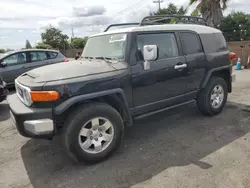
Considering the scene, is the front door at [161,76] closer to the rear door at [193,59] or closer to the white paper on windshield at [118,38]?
the rear door at [193,59]

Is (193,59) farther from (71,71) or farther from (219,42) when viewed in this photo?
(71,71)

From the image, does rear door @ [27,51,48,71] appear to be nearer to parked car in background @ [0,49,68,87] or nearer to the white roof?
parked car in background @ [0,49,68,87]

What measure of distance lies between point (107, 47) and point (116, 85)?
94 cm

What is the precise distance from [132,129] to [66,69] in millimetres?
1806

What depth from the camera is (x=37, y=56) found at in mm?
8852

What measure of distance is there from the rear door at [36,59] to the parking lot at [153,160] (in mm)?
4306

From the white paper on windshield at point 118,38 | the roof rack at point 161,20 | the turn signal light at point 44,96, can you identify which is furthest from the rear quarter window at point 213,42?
the turn signal light at point 44,96

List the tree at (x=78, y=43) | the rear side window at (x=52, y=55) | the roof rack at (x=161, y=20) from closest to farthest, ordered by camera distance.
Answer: the roof rack at (x=161, y=20) < the rear side window at (x=52, y=55) < the tree at (x=78, y=43)

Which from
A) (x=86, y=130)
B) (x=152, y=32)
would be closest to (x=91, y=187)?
(x=86, y=130)

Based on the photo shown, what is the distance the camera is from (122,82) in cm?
349

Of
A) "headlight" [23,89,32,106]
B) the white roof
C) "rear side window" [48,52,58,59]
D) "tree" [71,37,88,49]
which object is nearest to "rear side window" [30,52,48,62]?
"rear side window" [48,52,58,59]

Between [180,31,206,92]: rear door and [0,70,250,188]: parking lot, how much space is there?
2.72ft

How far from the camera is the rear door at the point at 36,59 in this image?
28.3 feet

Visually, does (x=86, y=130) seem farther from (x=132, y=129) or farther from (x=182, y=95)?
(x=182, y=95)
